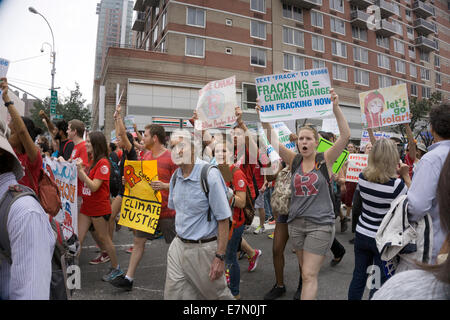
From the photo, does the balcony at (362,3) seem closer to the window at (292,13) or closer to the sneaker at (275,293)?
the window at (292,13)

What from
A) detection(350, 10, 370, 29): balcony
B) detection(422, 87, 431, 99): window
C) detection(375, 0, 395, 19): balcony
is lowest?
detection(422, 87, 431, 99): window

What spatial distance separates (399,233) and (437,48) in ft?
185

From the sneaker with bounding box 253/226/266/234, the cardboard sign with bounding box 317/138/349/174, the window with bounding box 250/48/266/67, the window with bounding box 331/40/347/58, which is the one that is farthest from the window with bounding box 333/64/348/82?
the cardboard sign with bounding box 317/138/349/174

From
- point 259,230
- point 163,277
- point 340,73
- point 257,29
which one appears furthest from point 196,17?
point 163,277

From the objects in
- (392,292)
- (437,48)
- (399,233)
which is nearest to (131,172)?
(399,233)

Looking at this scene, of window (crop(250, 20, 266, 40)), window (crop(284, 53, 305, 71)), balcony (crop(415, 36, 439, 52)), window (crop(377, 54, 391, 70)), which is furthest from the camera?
balcony (crop(415, 36, 439, 52))

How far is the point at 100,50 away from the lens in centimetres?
11775

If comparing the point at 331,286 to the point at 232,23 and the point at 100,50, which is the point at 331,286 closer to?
the point at 232,23

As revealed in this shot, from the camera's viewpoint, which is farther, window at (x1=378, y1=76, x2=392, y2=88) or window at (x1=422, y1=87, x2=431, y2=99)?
window at (x1=422, y1=87, x2=431, y2=99)

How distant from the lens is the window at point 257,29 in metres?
27.9

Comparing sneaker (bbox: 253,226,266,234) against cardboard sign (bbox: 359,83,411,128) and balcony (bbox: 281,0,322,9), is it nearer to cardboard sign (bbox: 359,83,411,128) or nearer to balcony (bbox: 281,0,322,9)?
cardboard sign (bbox: 359,83,411,128)

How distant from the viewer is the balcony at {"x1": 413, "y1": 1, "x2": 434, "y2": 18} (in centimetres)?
4288

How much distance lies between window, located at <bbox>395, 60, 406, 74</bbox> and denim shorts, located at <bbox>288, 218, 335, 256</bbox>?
4347 centimetres

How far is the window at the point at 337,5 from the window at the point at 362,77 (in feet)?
24.1
